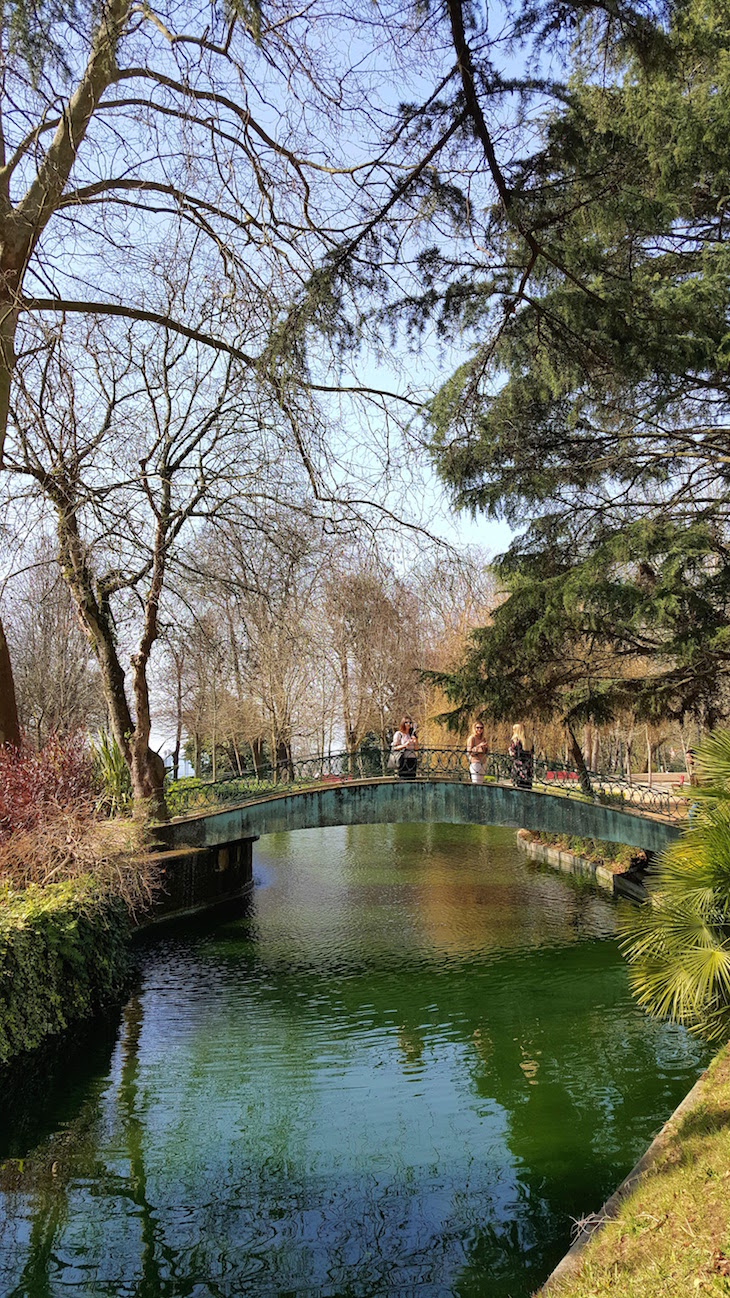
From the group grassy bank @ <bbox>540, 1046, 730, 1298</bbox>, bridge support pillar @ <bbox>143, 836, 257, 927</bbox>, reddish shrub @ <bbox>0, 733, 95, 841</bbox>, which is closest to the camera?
grassy bank @ <bbox>540, 1046, 730, 1298</bbox>

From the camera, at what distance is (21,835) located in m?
10.5

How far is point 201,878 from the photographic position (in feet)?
59.0

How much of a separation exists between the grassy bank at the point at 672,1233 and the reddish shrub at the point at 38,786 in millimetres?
7358

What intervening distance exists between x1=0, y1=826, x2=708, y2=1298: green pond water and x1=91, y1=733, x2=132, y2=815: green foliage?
251 cm

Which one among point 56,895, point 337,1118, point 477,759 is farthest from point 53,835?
point 477,759

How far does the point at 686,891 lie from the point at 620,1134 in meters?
2.34

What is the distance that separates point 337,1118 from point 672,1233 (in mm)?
4348

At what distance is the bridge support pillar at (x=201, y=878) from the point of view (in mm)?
16031

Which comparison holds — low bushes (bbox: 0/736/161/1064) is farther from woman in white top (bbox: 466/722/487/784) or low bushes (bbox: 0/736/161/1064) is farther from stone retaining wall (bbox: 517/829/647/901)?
stone retaining wall (bbox: 517/829/647/901)

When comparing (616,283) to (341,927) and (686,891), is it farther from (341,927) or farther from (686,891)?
(341,927)

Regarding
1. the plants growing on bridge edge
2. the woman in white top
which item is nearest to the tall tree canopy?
the woman in white top

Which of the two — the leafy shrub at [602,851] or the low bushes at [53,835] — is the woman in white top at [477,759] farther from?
the low bushes at [53,835]

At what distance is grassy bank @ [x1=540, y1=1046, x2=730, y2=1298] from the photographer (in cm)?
412

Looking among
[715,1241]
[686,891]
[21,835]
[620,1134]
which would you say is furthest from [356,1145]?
[21,835]
